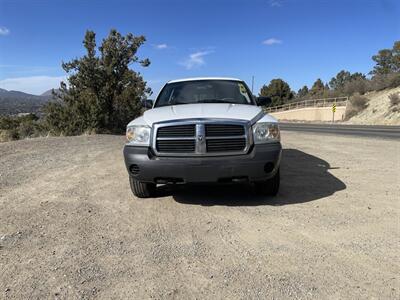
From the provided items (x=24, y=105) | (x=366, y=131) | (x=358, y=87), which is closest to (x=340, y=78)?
(x=358, y=87)

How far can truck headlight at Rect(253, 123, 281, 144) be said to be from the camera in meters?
5.02

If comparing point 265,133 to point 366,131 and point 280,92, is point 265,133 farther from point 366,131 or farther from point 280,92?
point 280,92

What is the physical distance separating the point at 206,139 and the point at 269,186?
1.19 meters

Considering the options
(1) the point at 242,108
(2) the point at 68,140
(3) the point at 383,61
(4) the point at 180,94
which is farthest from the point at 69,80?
(3) the point at 383,61

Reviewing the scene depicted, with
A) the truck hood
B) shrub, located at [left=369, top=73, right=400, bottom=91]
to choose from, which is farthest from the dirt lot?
shrub, located at [left=369, top=73, right=400, bottom=91]

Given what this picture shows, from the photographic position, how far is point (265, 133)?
508 centimetres

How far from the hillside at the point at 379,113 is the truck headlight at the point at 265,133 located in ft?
114

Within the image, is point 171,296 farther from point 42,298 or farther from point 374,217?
point 374,217

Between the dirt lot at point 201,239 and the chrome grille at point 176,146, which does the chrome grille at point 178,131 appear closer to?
the chrome grille at point 176,146

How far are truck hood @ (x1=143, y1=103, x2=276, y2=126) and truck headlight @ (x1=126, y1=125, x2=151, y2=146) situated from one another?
107 mm

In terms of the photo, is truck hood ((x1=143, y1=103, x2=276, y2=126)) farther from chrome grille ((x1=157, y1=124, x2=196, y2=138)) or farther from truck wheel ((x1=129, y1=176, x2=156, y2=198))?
truck wheel ((x1=129, y1=176, x2=156, y2=198))

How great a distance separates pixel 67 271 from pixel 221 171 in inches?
84.9

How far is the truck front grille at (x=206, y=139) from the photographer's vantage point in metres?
4.90

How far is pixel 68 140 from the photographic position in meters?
13.0
